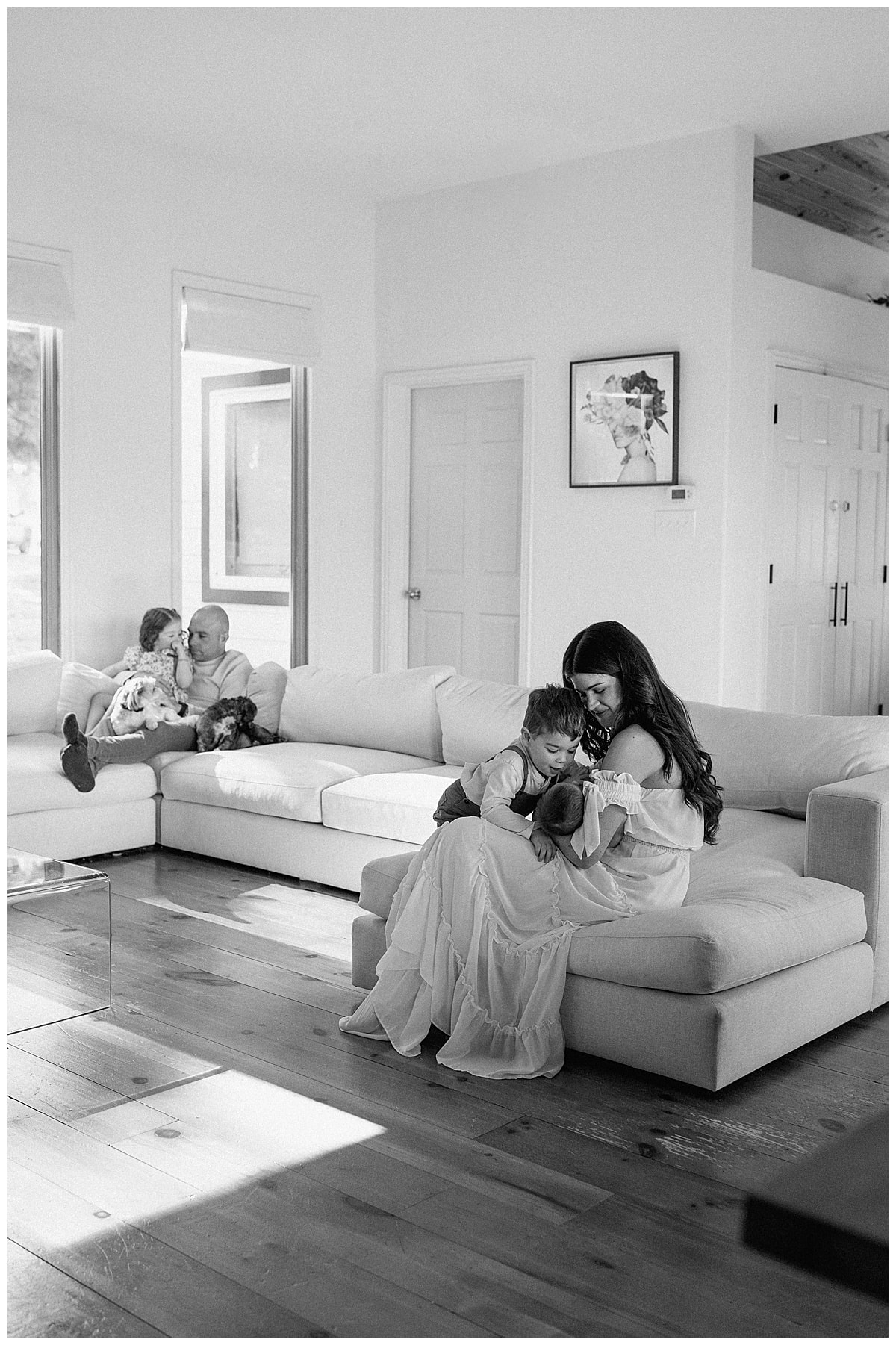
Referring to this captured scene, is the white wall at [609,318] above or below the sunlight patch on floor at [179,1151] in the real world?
above

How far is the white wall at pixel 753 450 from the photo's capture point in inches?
240

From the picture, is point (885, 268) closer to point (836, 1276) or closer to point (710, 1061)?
point (710, 1061)

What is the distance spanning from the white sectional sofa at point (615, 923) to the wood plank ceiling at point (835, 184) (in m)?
3.31

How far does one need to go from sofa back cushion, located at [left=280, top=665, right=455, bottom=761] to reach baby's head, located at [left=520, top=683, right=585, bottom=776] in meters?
2.03

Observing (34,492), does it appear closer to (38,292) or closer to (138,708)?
(38,292)

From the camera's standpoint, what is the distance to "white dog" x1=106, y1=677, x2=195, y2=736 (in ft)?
17.7

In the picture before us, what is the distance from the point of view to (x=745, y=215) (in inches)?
237

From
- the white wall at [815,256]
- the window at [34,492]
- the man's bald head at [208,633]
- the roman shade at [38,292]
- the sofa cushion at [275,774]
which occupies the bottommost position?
the sofa cushion at [275,774]

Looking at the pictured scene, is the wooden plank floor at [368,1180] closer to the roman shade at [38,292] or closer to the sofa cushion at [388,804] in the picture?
the sofa cushion at [388,804]

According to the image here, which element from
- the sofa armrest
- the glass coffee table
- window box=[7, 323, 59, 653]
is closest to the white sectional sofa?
the sofa armrest

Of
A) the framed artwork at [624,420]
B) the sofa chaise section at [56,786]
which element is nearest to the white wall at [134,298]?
the sofa chaise section at [56,786]

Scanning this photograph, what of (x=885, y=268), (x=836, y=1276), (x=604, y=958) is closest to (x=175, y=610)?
(x=604, y=958)

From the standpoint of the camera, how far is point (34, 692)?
5.56 meters

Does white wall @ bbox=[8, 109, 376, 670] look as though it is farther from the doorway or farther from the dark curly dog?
the dark curly dog
